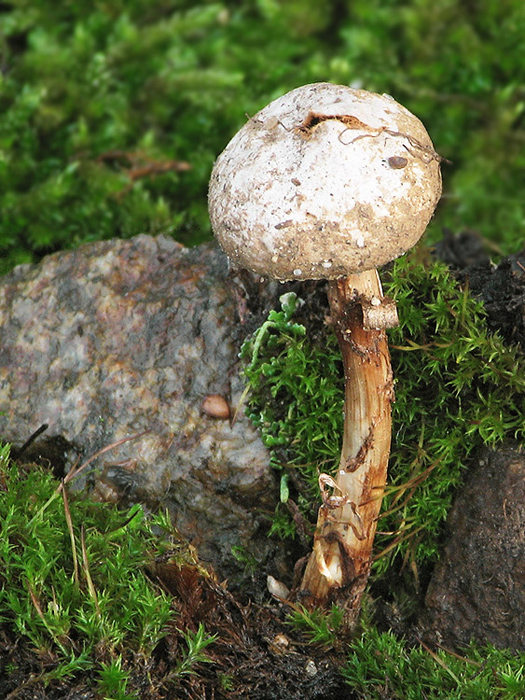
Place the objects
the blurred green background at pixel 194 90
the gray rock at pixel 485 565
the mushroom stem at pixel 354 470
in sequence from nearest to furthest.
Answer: the mushroom stem at pixel 354 470 → the gray rock at pixel 485 565 → the blurred green background at pixel 194 90

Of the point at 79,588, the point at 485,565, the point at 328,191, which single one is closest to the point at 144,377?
the point at 79,588

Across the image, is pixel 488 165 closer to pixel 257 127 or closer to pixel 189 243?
pixel 189 243

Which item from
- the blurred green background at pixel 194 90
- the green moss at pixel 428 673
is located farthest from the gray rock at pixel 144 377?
the blurred green background at pixel 194 90

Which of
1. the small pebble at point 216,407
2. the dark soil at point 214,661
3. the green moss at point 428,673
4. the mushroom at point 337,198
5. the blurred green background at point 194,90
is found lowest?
the green moss at point 428,673

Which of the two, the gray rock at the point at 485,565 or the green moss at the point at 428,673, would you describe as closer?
the green moss at the point at 428,673

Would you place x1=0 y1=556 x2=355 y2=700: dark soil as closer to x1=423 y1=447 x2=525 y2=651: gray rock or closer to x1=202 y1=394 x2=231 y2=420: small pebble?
x1=423 y1=447 x2=525 y2=651: gray rock

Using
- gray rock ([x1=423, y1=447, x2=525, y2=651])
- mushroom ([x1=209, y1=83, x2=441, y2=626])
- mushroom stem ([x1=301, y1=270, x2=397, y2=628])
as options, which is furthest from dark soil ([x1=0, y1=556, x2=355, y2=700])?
mushroom ([x1=209, y1=83, x2=441, y2=626])

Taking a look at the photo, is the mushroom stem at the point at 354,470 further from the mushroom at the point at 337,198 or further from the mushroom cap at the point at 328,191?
the mushroom cap at the point at 328,191

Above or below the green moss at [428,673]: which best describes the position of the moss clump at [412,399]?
above
